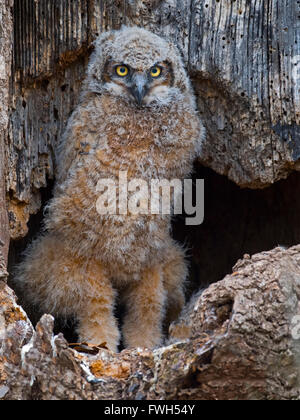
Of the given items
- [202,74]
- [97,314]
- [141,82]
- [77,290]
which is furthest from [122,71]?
[97,314]

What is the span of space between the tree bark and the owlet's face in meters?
1.38

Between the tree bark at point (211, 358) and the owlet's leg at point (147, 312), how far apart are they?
1042 mm

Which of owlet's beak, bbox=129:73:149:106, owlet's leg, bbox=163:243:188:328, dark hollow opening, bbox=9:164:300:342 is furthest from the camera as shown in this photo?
dark hollow opening, bbox=9:164:300:342

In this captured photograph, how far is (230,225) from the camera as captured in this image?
15.6ft

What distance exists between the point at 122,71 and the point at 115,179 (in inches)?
26.8

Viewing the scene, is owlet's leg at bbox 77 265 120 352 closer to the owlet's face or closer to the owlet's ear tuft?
the owlet's face

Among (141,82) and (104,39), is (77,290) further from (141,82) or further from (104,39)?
(104,39)

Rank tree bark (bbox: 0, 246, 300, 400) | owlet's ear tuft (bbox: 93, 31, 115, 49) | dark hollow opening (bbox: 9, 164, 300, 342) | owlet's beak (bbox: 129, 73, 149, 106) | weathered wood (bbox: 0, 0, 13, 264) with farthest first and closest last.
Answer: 1. dark hollow opening (bbox: 9, 164, 300, 342)
2. owlet's ear tuft (bbox: 93, 31, 115, 49)
3. owlet's beak (bbox: 129, 73, 149, 106)
4. weathered wood (bbox: 0, 0, 13, 264)
5. tree bark (bbox: 0, 246, 300, 400)

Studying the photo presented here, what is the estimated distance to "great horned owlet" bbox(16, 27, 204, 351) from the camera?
3.67 meters

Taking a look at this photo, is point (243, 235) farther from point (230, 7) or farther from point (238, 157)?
A: point (230, 7)

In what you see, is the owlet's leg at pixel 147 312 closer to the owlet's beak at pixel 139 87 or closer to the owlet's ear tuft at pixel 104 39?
the owlet's beak at pixel 139 87

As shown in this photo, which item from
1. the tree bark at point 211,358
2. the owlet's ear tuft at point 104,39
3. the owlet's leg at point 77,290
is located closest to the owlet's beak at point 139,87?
the owlet's ear tuft at point 104,39

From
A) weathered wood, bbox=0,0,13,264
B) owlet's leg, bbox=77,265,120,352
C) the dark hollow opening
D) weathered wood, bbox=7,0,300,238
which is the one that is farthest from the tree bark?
the dark hollow opening

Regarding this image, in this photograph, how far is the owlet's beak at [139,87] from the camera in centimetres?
363
